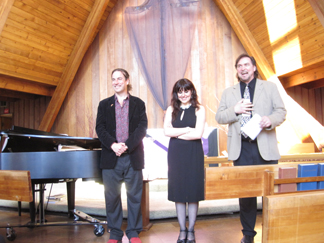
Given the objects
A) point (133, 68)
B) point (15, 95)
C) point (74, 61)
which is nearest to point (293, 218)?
Answer: point (133, 68)

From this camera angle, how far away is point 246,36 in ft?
17.1

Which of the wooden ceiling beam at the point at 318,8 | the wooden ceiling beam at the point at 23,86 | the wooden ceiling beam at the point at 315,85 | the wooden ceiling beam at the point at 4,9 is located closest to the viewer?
the wooden ceiling beam at the point at 318,8

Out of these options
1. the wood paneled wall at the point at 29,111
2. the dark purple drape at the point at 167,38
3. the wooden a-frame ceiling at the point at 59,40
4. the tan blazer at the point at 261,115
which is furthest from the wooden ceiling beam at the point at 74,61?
the tan blazer at the point at 261,115

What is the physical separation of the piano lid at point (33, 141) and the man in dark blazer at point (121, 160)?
0.56 m

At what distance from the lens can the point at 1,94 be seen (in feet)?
20.4

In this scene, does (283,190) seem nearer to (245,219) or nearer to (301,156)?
(245,219)

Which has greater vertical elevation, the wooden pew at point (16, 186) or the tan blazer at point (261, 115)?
the tan blazer at point (261, 115)

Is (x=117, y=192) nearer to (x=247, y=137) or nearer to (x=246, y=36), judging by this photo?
(x=247, y=137)

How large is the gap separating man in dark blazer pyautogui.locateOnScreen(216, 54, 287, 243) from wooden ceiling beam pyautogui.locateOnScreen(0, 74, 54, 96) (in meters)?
4.71

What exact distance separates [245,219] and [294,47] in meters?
3.56

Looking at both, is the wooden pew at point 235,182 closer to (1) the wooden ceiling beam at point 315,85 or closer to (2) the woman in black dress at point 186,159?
(2) the woman in black dress at point 186,159

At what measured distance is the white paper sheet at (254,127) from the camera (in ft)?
6.02

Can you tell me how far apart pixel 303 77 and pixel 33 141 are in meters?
4.46

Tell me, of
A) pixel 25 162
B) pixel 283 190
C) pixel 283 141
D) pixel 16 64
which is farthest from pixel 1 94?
pixel 283 190
